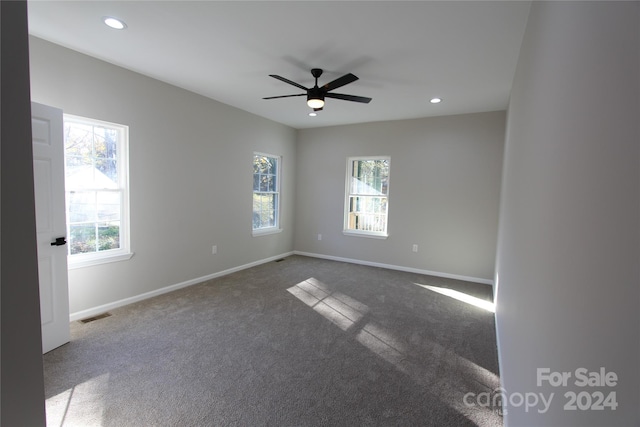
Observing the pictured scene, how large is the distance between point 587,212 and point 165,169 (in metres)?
4.14

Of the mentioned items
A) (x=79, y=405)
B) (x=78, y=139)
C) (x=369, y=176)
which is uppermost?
(x=78, y=139)

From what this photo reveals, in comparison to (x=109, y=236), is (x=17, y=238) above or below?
above

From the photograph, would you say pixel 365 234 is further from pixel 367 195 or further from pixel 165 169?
pixel 165 169

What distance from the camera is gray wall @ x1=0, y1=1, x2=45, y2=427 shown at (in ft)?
2.75

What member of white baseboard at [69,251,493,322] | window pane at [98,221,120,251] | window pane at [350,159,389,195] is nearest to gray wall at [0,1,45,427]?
white baseboard at [69,251,493,322]

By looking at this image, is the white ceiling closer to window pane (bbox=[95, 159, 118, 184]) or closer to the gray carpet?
window pane (bbox=[95, 159, 118, 184])

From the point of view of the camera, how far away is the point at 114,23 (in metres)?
2.44

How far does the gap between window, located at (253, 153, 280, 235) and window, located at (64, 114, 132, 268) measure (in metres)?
2.25

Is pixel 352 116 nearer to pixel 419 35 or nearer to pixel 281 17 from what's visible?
pixel 419 35

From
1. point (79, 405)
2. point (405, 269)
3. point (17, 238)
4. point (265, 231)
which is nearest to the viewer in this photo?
point (17, 238)

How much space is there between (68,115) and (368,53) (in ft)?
9.92

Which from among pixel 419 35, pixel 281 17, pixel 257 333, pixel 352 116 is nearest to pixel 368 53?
pixel 419 35

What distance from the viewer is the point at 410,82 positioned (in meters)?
3.52

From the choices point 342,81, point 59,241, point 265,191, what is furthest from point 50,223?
point 265,191
